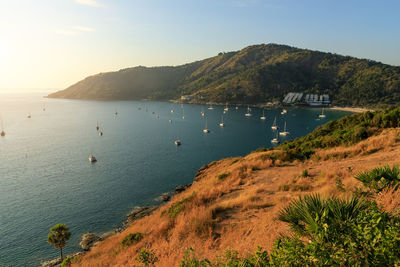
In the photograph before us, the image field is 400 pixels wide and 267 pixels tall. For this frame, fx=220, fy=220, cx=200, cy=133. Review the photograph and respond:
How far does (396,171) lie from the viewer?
971 cm

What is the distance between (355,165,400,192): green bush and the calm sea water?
3478cm

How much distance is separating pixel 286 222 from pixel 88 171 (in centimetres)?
5881

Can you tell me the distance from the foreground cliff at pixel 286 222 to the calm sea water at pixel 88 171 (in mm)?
25246

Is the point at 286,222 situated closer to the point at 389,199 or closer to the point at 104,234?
the point at 389,199

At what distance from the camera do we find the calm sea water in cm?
3534

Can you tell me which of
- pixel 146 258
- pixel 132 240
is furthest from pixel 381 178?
pixel 132 240

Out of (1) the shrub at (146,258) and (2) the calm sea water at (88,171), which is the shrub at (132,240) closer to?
(1) the shrub at (146,258)

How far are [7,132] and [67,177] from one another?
76.3m

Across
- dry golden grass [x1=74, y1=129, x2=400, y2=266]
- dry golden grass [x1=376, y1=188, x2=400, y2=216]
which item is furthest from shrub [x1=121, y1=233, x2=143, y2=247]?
dry golden grass [x1=376, y1=188, x2=400, y2=216]

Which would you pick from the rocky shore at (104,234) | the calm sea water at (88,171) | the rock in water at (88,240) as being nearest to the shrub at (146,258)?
the rocky shore at (104,234)

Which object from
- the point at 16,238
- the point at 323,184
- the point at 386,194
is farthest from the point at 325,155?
the point at 16,238

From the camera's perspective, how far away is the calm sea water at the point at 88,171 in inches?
1391

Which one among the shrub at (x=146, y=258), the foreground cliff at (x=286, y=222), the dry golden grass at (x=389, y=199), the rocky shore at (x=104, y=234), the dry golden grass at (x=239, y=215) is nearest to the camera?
the foreground cliff at (x=286, y=222)

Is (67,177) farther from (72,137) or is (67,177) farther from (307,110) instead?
(307,110)
